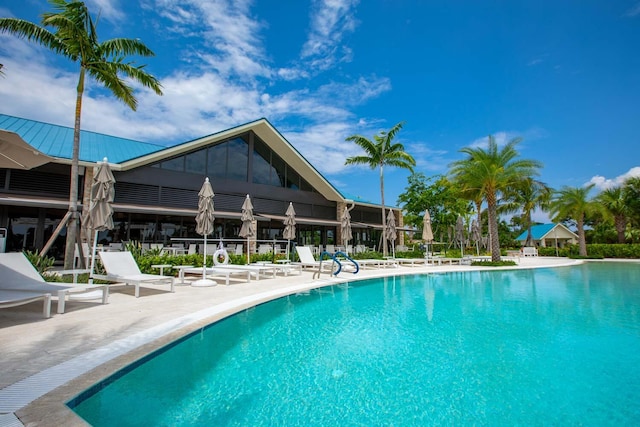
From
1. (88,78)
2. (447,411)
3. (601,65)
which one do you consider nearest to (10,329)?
(447,411)

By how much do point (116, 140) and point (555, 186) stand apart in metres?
39.6

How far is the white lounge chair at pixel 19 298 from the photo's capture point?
4.86 m

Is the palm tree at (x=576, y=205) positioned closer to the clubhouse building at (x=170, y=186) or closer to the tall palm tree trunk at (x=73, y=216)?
the clubhouse building at (x=170, y=186)

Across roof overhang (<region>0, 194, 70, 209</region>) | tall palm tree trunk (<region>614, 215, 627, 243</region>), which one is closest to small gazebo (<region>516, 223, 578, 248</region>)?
tall palm tree trunk (<region>614, 215, 627, 243</region>)

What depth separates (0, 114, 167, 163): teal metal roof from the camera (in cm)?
1467

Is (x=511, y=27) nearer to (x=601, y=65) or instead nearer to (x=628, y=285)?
(x=601, y=65)

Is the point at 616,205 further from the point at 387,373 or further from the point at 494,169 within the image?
the point at 387,373

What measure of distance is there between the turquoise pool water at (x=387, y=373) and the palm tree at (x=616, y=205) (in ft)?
110

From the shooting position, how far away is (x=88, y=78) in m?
11.2

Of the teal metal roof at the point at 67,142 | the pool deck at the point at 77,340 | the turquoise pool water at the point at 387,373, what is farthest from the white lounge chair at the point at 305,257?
the teal metal roof at the point at 67,142

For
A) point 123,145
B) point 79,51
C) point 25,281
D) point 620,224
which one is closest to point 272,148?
point 123,145

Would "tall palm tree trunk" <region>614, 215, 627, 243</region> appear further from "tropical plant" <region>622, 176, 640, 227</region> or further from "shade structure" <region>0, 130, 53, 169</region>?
"shade structure" <region>0, 130, 53, 169</region>

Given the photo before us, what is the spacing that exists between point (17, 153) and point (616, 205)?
4438 cm

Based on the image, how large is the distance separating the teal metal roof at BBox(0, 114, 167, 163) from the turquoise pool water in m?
13.3
